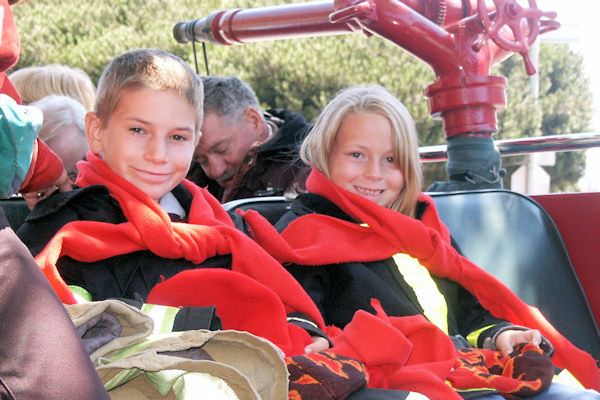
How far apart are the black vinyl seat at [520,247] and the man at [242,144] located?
27.6 inches

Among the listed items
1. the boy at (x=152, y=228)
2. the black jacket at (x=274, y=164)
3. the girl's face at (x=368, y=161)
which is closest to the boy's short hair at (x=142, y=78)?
the boy at (x=152, y=228)

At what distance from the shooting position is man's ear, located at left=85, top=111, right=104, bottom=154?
183 cm

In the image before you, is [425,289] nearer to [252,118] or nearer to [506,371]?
[506,371]

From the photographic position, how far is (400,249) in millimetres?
2055

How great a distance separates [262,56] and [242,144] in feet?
27.2

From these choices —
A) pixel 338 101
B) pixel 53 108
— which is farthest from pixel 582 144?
pixel 53 108

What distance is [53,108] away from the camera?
243 cm

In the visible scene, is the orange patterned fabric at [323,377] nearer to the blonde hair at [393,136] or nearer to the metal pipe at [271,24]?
the blonde hair at [393,136]

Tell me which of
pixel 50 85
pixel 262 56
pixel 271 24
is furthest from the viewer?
pixel 262 56

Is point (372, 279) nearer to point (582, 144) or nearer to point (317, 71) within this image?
point (582, 144)

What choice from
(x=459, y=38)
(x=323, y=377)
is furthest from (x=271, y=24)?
(x=323, y=377)

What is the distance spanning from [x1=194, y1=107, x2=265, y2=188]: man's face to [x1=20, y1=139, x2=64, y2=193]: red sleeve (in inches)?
59.2

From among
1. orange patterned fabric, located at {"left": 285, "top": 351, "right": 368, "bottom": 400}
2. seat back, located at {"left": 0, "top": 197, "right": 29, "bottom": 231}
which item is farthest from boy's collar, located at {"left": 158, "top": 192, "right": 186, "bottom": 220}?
orange patterned fabric, located at {"left": 285, "top": 351, "right": 368, "bottom": 400}

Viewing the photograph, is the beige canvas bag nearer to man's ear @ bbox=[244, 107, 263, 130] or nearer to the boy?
the boy
